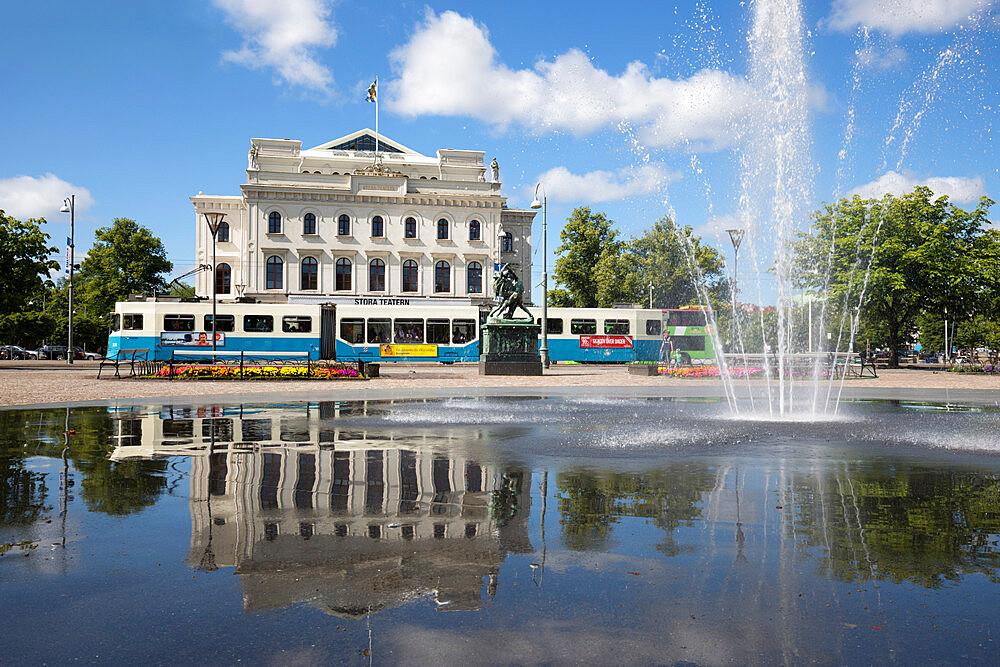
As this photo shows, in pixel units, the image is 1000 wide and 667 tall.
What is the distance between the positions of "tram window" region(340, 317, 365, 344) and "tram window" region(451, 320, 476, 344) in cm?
482

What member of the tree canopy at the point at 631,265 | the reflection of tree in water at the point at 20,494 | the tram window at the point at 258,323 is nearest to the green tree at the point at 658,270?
the tree canopy at the point at 631,265

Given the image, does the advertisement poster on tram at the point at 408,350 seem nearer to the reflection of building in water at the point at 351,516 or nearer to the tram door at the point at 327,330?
the tram door at the point at 327,330

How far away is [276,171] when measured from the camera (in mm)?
58500

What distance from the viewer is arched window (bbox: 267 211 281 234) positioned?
5494cm

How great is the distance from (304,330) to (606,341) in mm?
16615

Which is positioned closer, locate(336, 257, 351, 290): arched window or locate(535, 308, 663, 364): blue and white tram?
Result: locate(535, 308, 663, 364): blue and white tram

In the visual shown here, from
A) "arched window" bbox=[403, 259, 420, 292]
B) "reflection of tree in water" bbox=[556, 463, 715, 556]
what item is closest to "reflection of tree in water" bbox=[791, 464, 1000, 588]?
"reflection of tree in water" bbox=[556, 463, 715, 556]

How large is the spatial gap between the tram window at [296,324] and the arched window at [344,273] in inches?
668

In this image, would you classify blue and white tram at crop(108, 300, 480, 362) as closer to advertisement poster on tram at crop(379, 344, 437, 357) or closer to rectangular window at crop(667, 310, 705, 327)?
advertisement poster on tram at crop(379, 344, 437, 357)

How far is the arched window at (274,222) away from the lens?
54938 millimetres

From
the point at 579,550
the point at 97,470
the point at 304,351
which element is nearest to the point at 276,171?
the point at 304,351

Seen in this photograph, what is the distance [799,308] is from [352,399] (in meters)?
42.6

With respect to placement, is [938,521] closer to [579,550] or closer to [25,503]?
[579,550]

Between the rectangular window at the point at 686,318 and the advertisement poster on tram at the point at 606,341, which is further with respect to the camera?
the rectangular window at the point at 686,318
